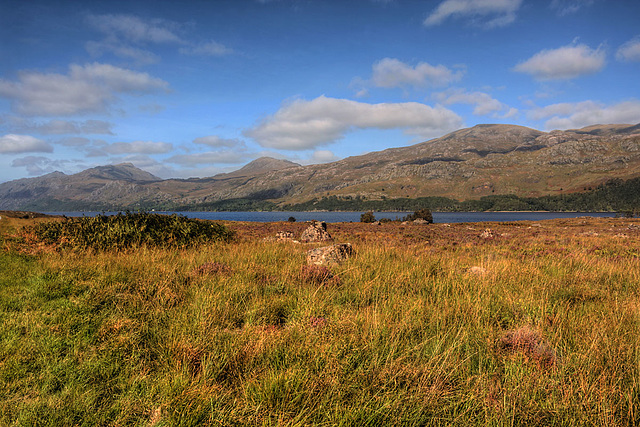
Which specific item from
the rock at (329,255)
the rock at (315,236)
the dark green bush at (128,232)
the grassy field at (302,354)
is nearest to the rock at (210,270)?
the grassy field at (302,354)

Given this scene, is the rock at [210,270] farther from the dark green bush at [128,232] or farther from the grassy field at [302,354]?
the dark green bush at [128,232]

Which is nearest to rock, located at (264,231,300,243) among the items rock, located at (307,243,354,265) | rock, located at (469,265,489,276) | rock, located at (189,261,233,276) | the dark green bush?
the dark green bush

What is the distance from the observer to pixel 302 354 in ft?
9.91

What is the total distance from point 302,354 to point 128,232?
10082mm

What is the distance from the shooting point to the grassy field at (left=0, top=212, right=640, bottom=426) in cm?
237

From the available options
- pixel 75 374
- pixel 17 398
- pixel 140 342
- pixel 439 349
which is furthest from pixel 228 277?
pixel 439 349

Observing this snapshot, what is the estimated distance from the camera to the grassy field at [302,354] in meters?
2.37

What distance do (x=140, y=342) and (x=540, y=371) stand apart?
14.6ft

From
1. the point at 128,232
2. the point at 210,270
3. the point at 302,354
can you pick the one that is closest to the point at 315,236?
the point at 128,232

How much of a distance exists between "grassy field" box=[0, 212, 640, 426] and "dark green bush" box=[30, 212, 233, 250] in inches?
166

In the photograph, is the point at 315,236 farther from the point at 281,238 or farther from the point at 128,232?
the point at 128,232

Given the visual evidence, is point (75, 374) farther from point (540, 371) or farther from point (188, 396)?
point (540, 371)

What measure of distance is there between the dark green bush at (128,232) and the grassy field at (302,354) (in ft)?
13.9

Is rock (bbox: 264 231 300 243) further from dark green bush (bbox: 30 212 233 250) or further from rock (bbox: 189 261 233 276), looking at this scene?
rock (bbox: 189 261 233 276)
